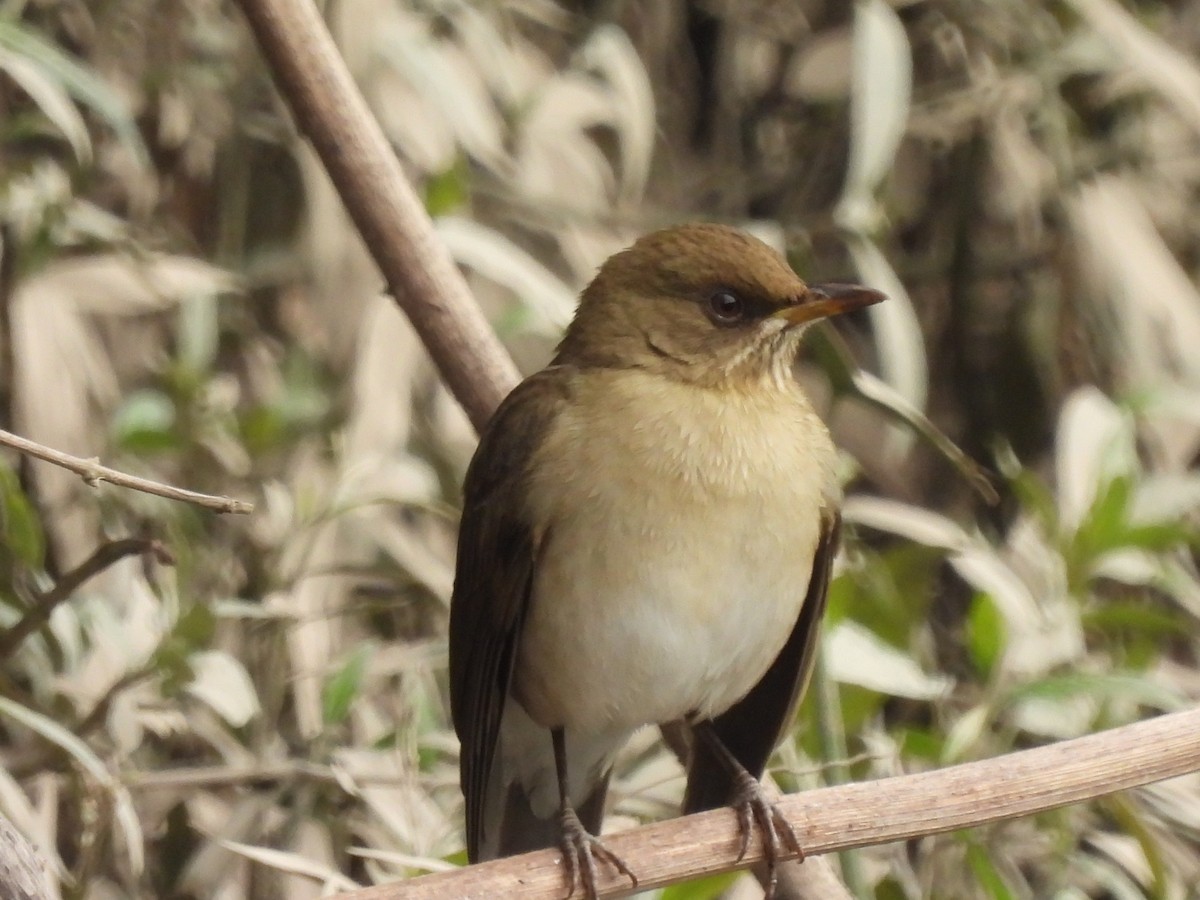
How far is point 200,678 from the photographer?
11.4 feet

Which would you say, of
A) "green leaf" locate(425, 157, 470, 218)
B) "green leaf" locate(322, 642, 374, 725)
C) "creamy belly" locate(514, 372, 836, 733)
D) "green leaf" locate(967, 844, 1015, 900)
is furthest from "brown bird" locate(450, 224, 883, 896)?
"green leaf" locate(425, 157, 470, 218)

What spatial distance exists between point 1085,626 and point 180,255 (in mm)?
2303

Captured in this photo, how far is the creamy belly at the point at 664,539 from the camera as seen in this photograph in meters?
3.07

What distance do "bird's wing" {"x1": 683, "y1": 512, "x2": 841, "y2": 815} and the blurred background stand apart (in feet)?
0.20

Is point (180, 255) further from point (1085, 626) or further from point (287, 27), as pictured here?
point (1085, 626)

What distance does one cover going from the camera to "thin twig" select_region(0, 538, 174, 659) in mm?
2762

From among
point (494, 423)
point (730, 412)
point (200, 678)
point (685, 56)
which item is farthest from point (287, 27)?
point (685, 56)

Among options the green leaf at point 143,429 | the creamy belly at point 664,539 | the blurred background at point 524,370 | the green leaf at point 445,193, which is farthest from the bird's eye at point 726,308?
the green leaf at point 143,429

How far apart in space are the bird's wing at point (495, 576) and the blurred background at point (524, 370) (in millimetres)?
211

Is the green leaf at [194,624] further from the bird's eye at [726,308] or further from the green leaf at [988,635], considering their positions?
the green leaf at [988,635]

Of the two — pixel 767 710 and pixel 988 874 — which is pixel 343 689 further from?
pixel 988 874

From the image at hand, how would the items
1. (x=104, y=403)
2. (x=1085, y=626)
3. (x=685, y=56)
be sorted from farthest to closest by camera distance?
(x=685, y=56) < (x=104, y=403) < (x=1085, y=626)

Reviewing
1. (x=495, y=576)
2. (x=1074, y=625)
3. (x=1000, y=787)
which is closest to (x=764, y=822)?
(x=1000, y=787)

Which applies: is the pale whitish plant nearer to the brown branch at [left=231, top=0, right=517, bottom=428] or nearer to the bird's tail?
the bird's tail
